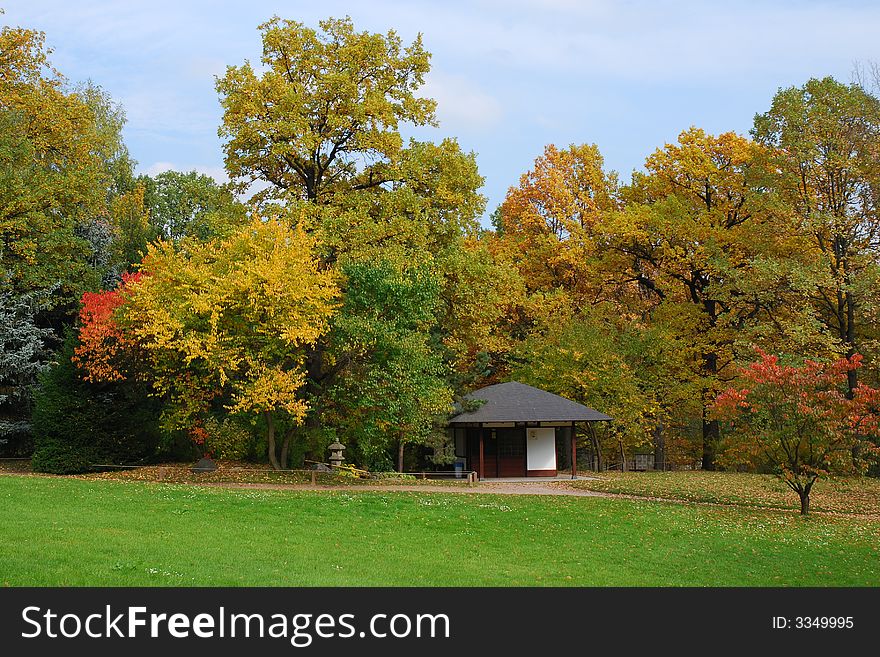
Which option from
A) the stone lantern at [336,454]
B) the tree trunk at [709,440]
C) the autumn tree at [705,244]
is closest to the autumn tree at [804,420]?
the autumn tree at [705,244]

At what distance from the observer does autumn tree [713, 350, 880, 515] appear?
72.3 ft

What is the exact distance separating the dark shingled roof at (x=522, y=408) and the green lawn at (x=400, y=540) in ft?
25.4

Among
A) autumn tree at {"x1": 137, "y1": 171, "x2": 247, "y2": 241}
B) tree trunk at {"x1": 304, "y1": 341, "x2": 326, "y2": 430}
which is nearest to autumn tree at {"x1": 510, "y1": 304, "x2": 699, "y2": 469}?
tree trunk at {"x1": 304, "y1": 341, "x2": 326, "y2": 430}

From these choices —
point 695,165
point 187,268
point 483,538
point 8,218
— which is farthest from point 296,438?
point 695,165

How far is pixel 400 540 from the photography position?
59.4 ft

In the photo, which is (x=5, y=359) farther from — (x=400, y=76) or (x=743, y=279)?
(x=743, y=279)

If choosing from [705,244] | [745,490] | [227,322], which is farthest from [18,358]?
[705,244]

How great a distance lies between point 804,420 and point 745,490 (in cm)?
783

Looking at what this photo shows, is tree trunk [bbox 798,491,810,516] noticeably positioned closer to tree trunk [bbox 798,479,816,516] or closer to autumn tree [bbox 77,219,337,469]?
tree trunk [bbox 798,479,816,516]

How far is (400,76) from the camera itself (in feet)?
117

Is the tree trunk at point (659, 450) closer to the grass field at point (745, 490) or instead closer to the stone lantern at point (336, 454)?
the grass field at point (745, 490)

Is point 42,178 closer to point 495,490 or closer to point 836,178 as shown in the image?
point 495,490

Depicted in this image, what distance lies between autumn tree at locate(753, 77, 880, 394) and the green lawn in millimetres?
13427

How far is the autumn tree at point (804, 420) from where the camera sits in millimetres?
22031
